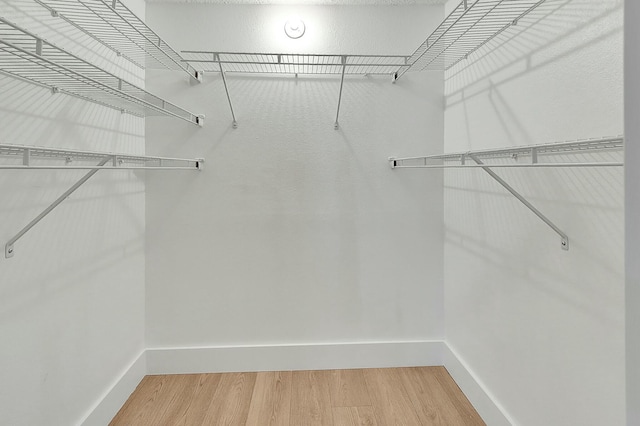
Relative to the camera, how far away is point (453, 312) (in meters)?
1.84

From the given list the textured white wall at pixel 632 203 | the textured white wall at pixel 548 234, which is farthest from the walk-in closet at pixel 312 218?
the textured white wall at pixel 632 203

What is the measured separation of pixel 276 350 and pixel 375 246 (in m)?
0.80

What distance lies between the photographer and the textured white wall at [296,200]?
1864 millimetres

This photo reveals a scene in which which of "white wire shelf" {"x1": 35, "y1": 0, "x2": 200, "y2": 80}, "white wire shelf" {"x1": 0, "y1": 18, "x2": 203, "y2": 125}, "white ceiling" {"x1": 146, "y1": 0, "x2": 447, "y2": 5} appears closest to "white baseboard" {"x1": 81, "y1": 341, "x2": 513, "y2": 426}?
"white wire shelf" {"x1": 0, "y1": 18, "x2": 203, "y2": 125}

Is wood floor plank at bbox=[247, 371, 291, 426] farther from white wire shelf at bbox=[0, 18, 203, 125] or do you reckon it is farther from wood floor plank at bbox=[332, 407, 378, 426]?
white wire shelf at bbox=[0, 18, 203, 125]

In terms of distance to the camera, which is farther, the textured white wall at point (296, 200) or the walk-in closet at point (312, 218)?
the textured white wall at point (296, 200)

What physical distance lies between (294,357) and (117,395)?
855 mm

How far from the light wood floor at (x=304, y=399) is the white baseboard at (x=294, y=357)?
4cm

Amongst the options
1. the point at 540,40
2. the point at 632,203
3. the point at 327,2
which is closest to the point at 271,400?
the point at 632,203

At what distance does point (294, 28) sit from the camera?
6.08 ft

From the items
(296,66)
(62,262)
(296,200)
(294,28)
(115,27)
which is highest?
(294,28)

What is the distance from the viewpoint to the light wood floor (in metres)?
1.53

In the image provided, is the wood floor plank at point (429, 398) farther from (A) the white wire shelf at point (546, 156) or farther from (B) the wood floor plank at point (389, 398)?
(A) the white wire shelf at point (546, 156)

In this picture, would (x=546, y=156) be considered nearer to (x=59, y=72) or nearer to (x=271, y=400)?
(x=59, y=72)
